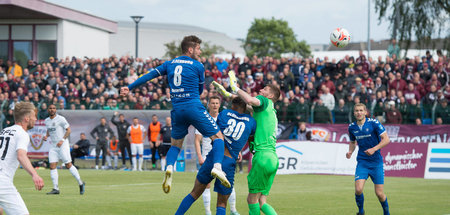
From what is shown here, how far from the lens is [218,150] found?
31.7 feet

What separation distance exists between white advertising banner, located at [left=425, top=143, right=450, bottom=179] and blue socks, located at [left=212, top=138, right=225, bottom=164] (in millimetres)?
15134

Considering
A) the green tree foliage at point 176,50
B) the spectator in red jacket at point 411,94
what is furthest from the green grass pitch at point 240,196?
the green tree foliage at point 176,50

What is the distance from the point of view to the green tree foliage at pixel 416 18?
111 feet

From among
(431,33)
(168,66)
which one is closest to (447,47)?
(431,33)

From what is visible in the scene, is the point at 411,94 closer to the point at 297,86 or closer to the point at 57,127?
the point at 297,86

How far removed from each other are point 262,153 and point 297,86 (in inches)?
711

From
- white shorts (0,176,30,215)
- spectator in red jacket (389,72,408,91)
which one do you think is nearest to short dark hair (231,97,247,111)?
white shorts (0,176,30,215)

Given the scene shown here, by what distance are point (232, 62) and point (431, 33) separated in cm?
1085

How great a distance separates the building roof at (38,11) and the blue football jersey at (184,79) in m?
29.4

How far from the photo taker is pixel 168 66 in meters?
10.3

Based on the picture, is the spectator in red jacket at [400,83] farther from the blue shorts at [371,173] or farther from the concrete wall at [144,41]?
the concrete wall at [144,41]

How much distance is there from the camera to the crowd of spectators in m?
25.4

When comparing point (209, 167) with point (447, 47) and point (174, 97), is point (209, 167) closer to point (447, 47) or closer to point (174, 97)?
point (174, 97)

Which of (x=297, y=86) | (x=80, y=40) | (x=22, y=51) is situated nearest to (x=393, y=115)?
(x=297, y=86)
